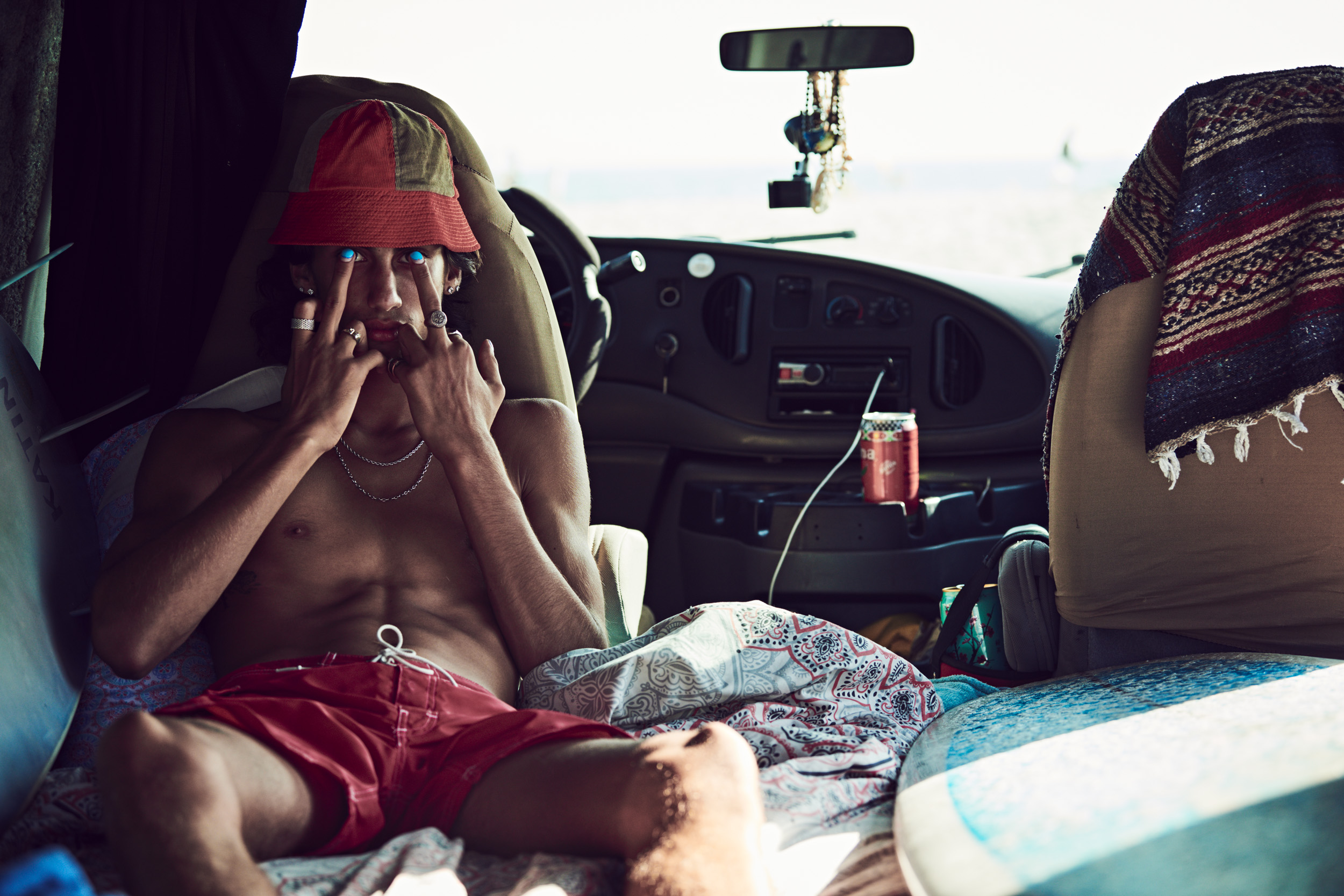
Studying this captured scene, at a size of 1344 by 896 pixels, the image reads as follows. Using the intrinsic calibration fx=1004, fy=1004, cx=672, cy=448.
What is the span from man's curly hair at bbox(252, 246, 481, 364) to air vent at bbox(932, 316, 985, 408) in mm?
1629

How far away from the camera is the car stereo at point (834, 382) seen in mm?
3211

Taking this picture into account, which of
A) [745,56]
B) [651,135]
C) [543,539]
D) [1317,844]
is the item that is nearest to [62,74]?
[543,539]

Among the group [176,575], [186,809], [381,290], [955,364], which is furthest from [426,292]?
[955,364]

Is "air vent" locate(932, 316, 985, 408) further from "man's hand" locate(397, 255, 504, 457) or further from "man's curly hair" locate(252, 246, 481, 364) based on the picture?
"man's hand" locate(397, 255, 504, 457)

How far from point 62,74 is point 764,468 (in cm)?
213

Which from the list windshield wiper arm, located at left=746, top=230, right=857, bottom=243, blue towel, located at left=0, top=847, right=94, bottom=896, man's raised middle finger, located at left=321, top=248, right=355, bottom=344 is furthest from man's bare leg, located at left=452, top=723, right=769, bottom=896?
windshield wiper arm, located at left=746, top=230, right=857, bottom=243

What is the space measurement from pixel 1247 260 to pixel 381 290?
1484mm

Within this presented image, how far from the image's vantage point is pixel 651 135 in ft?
30.6

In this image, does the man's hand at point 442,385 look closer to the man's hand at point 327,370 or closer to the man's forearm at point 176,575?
the man's hand at point 327,370

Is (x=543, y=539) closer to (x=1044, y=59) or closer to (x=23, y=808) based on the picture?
(x=23, y=808)

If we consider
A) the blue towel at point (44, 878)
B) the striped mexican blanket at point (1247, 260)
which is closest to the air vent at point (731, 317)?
the striped mexican blanket at point (1247, 260)

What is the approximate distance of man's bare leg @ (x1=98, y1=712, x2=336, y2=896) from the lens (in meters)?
0.98

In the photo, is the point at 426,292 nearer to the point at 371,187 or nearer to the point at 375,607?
the point at 371,187

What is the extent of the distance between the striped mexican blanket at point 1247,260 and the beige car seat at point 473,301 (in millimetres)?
1085
